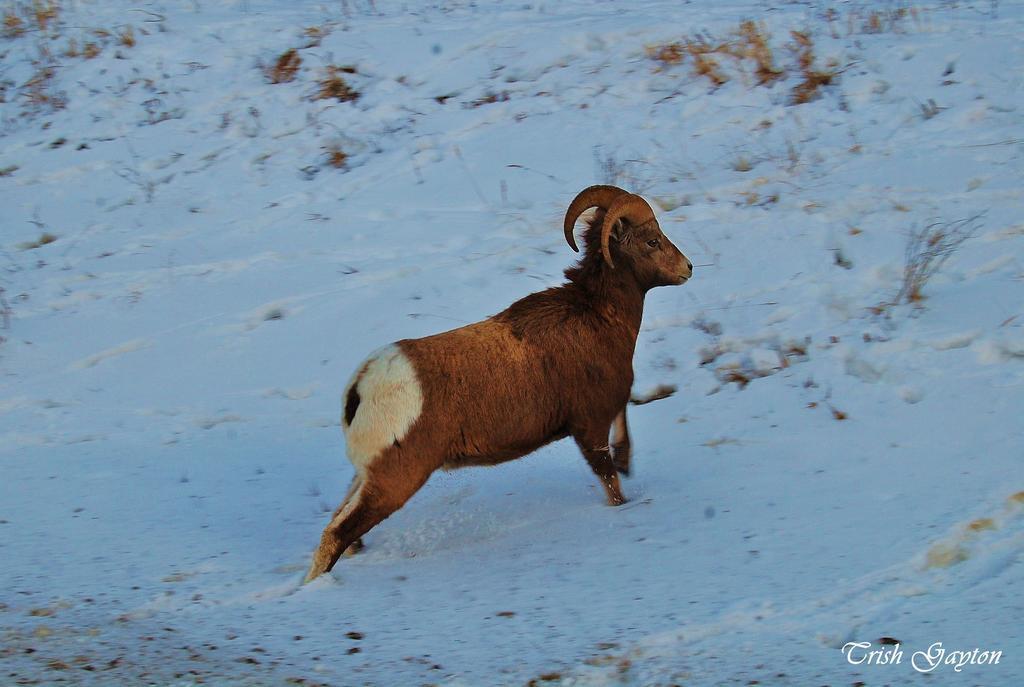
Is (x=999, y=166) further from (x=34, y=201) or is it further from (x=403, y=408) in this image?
(x=34, y=201)

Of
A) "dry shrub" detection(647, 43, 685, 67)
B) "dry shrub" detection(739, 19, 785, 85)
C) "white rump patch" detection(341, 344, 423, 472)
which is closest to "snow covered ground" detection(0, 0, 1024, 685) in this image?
"dry shrub" detection(647, 43, 685, 67)

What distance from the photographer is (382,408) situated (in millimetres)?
6848

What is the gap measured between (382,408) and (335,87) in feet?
30.2

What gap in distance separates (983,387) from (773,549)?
8.73ft

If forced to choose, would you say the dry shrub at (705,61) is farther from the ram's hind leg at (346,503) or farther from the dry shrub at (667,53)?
the ram's hind leg at (346,503)

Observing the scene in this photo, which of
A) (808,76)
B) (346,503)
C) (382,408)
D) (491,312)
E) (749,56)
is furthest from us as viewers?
(749,56)

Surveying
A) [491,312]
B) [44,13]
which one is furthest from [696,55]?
[44,13]

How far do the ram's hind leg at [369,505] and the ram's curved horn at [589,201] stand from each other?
1.87 meters

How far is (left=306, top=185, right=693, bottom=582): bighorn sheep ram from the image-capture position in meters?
6.88

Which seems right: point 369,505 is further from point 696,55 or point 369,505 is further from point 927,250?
point 696,55

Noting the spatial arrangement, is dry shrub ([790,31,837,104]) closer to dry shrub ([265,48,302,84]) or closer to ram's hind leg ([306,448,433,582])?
dry shrub ([265,48,302,84])

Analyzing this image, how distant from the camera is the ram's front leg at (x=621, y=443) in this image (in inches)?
313

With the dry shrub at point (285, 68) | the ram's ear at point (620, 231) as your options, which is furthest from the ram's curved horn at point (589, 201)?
the dry shrub at point (285, 68)

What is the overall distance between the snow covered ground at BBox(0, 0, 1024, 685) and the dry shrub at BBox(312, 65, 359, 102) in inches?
3.2
